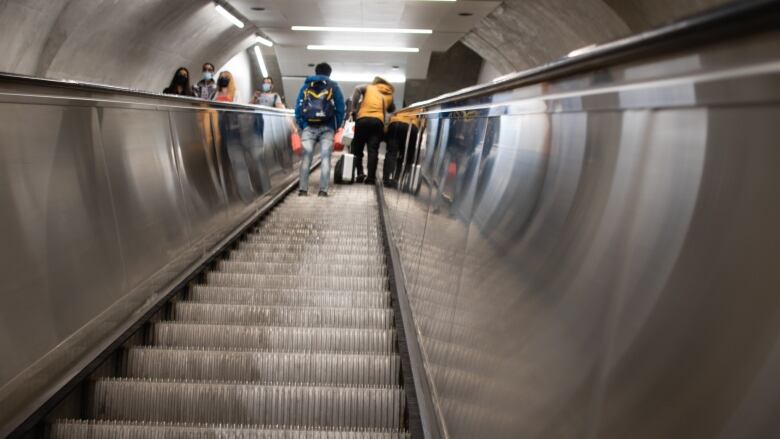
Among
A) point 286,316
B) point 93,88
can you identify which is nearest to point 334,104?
point 286,316

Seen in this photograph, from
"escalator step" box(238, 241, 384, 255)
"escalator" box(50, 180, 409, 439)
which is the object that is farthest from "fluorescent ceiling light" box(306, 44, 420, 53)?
"escalator" box(50, 180, 409, 439)

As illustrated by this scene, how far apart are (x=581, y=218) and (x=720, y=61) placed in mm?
456

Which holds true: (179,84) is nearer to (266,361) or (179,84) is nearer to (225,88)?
(225,88)

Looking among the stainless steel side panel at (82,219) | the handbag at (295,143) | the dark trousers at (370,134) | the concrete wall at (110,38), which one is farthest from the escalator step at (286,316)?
the handbag at (295,143)

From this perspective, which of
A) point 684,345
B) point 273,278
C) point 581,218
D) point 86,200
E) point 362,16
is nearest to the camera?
point 684,345

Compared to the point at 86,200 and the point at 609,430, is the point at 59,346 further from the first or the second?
the point at 609,430

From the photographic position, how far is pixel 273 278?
4.71 meters

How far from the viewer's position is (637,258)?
3.09 feet

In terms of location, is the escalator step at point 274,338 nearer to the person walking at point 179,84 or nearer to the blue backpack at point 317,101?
Result: the blue backpack at point 317,101

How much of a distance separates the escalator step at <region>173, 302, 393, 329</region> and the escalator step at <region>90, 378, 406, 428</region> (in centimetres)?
105

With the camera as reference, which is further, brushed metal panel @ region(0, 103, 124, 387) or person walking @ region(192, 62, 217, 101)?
person walking @ region(192, 62, 217, 101)

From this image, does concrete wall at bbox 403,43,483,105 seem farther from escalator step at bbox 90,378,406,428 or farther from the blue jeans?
escalator step at bbox 90,378,406,428

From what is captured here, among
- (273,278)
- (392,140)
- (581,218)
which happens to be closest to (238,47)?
(392,140)

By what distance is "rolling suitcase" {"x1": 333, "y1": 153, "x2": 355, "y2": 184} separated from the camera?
35.0 feet
